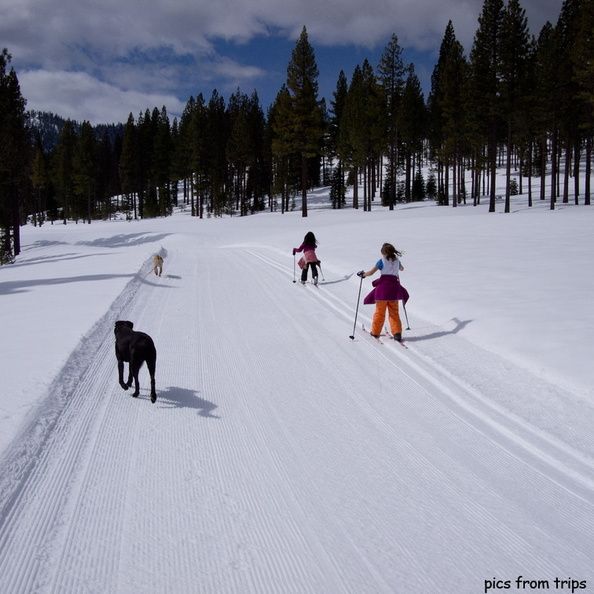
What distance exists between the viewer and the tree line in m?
32.8

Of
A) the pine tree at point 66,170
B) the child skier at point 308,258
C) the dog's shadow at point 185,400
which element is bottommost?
the dog's shadow at point 185,400

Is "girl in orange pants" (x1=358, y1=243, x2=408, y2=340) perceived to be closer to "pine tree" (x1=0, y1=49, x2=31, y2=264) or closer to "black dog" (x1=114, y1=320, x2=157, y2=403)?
"black dog" (x1=114, y1=320, x2=157, y2=403)

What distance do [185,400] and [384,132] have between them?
144 ft

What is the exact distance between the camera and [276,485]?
11.4 ft

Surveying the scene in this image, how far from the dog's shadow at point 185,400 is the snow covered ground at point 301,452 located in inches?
1.3

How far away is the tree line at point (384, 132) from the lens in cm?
3281

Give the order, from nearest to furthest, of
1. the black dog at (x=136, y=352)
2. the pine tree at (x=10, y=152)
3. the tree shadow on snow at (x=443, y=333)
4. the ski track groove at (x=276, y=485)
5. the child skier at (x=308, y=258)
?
the ski track groove at (x=276, y=485), the black dog at (x=136, y=352), the tree shadow on snow at (x=443, y=333), the child skier at (x=308, y=258), the pine tree at (x=10, y=152)

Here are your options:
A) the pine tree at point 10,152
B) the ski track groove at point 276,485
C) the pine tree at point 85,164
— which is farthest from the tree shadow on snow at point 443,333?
the pine tree at point 85,164

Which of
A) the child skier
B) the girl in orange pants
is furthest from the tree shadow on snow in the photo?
the child skier

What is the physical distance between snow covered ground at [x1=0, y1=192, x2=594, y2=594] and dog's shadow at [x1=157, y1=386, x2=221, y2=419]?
0.10ft

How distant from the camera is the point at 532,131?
43250 millimetres

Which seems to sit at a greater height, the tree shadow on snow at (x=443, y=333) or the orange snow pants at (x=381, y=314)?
the orange snow pants at (x=381, y=314)

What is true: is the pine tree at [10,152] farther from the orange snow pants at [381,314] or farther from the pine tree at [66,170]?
the pine tree at [66,170]

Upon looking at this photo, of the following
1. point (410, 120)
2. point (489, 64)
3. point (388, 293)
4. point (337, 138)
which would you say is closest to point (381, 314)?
point (388, 293)
